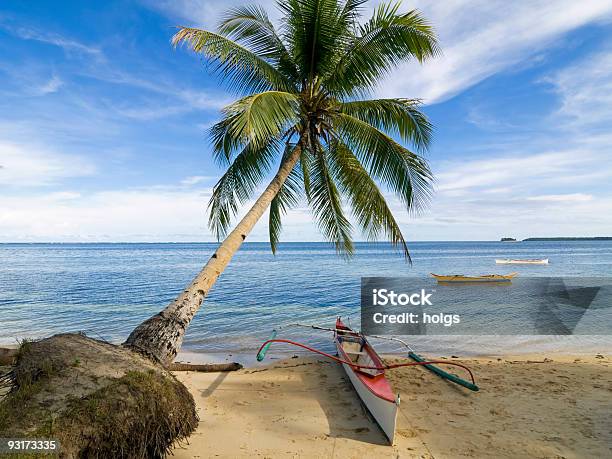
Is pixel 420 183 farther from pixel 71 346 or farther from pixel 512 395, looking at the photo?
pixel 71 346

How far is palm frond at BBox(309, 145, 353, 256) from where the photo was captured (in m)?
10.3

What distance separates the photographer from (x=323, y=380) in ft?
26.6

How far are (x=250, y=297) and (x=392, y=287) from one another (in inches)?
471

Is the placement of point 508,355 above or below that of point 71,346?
below

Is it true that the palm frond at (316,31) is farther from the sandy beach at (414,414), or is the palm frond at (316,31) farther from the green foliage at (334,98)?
the sandy beach at (414,414)

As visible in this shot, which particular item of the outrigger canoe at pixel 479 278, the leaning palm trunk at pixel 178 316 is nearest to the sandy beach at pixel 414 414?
the leaning palm trunk at pixel 178 316

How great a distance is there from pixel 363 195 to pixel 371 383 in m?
4.31

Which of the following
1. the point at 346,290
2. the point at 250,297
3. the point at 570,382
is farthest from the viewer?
the point at 346,290

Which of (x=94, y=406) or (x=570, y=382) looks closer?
(x=94, y=406)

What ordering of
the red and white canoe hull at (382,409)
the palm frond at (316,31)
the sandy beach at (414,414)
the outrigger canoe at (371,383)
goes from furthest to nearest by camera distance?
1. the palm frond at (316,31)
2. the outrigger canoe at (371,383)
3. the red and white canoe hull at (382,409)
4. the sandy beach at (414,414)

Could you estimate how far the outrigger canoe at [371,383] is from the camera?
5344mm

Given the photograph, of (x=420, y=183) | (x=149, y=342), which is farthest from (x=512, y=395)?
(x=149, y=342)

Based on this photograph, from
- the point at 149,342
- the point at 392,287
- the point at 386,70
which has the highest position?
the point at 386,70

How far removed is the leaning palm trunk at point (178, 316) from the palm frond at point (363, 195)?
102 inches
